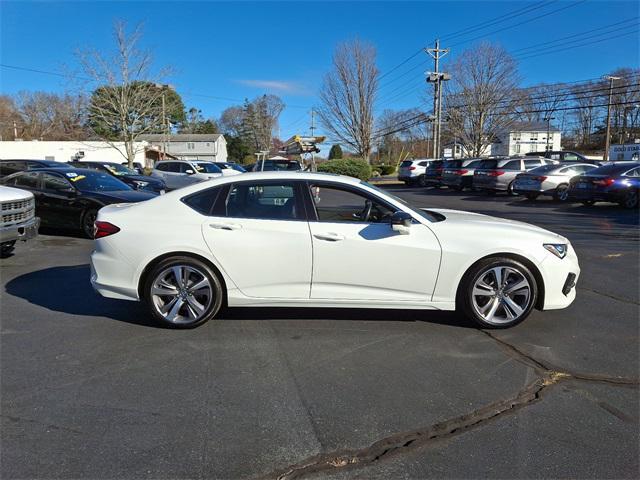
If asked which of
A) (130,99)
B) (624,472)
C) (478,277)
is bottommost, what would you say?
(624,472)

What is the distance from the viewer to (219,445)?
2.74m

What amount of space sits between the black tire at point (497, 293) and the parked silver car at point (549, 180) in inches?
563

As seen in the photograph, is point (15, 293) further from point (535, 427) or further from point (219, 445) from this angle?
point (535, 427)

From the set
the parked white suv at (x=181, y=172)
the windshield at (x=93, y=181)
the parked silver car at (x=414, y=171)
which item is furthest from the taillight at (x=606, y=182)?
the parked white suv at (x=181, y=172)

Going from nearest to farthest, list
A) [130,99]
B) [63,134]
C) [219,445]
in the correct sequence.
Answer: [219,445]
[130,99]
[63,134]

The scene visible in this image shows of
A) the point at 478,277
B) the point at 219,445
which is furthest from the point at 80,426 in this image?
the point at 478,277

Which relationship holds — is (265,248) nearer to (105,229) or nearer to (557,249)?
(105,229)

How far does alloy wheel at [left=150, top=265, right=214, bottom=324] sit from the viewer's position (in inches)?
177

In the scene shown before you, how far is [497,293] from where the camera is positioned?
4.52 meters

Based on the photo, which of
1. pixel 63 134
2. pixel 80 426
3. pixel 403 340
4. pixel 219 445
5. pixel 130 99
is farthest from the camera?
pixel 63 134

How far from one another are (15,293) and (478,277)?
5.36 m

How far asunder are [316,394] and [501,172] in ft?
62.5

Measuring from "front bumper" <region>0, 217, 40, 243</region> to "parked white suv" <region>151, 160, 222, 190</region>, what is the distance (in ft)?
47.1


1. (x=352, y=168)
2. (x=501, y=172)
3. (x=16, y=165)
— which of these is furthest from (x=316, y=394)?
(x=352, y=168)
